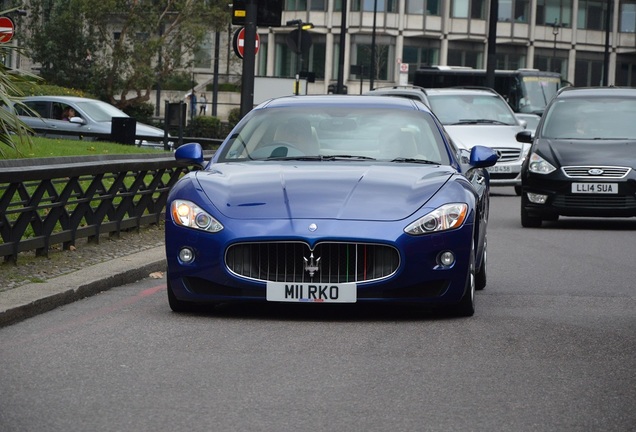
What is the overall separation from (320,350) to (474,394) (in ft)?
4.76

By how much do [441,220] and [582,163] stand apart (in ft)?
32.2

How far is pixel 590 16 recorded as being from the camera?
341 feet

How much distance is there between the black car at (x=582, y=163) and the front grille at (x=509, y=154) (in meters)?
6.43

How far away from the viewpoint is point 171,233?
910 centimetres

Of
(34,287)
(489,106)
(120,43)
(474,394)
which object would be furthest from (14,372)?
(120,43)

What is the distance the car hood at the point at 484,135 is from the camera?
2603 cm

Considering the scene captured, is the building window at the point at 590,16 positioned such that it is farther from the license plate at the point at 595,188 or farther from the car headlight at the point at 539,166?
the license plate at the point at 595,188

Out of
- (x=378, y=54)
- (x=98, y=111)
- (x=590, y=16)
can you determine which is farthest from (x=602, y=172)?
(x=590, y=16)

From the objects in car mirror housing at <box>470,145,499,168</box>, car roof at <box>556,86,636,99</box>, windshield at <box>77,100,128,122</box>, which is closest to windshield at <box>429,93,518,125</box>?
car roof at <box>556,86,636,99</box>

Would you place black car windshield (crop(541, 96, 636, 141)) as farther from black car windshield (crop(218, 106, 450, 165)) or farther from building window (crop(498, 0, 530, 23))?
building window (crop(498, 0, 530, 23))

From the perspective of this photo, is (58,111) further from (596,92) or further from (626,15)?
(626,15)

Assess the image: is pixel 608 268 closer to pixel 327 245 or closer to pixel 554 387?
pixel 327 245

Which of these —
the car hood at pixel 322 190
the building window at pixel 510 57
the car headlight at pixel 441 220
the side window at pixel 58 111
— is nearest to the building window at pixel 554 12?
the building window at pixel 510 57

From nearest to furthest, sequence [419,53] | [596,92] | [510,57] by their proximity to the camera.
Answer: [596,92] → [419,53] → [510,57]
